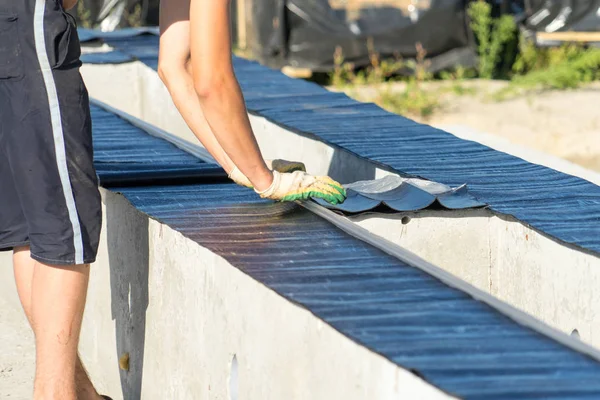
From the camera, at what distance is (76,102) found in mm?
3141

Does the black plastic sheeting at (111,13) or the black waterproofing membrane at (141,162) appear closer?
the black waterproofing membrane at (141,162)

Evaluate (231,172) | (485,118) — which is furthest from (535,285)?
(485,118)

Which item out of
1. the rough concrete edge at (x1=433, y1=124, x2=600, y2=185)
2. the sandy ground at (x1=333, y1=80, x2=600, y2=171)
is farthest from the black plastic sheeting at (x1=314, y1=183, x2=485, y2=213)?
the sandy ground at (x1=333, y1=80, x2=600, y2=171)

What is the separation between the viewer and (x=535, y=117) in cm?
998

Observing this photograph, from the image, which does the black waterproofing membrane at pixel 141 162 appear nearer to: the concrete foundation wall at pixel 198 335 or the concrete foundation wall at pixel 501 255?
the concrete foundation wall at pixel 198 335

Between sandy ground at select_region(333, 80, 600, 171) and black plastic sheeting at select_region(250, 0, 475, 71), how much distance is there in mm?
484

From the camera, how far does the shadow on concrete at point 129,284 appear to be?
3.63m

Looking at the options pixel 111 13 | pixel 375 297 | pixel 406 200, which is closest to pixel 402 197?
pixel 406 200

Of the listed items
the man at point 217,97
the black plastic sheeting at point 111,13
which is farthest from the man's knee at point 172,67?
the black plastic sheeting at point 111,13

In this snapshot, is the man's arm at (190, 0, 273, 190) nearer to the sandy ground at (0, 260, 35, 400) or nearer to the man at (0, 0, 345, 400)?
the man at (0, 0, 345, 400)

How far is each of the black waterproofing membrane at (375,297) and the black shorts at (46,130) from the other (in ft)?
1.19

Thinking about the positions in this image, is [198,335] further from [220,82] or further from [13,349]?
[13,349]

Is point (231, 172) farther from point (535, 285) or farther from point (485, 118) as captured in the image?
point (485, 118)

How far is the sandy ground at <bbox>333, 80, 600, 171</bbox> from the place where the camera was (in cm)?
→ 910
